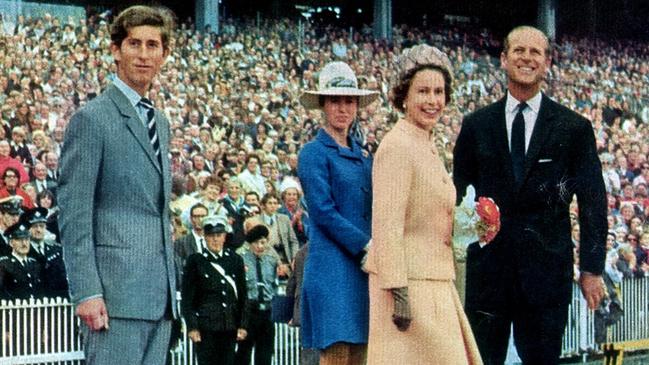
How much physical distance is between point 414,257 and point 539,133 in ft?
3.33

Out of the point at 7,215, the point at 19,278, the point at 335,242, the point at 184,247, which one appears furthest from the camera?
the point at 184,247

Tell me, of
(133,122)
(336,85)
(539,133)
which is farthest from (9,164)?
(133,122)

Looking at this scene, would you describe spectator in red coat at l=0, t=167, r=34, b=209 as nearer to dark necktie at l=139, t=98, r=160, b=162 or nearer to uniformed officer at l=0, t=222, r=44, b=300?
uniformed officer at l=0, t=222, r=44, b=300

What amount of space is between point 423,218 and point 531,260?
0.83 m

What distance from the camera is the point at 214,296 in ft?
22.2

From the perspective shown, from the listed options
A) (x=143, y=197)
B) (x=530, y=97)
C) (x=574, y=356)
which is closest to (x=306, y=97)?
(x=530, y=97)

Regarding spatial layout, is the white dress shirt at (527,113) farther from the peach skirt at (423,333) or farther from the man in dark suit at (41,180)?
the man in dark suit at (41,180)

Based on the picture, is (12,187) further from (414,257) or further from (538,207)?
(414,257)

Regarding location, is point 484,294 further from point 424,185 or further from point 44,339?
point 44,339

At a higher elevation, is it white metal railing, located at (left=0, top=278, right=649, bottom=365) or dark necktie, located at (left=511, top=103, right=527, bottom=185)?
dark necktie, located at (left=511, top=103, right=527, bottom=185)

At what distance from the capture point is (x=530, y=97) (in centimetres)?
450

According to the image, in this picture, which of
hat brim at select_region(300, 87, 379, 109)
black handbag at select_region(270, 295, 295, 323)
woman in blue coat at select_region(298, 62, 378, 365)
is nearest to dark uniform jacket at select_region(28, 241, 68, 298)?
black handbag at select_region(270, 295, 295, 323)

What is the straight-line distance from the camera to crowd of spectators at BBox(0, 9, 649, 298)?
8531 millimetres

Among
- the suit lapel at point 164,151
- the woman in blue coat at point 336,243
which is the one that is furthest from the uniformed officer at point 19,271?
the suit lapel at point 164,151
